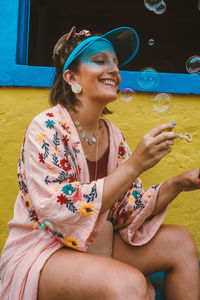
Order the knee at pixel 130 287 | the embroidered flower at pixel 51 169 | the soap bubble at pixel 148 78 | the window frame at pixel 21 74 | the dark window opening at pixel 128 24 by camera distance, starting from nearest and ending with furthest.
Result: the knee at pixel 130 287
the embroidered flower at pixel 51 169
the soap bubble at pixel 148 78
the window frame at pixel 21 74
the dark window opening at pixel 128 24

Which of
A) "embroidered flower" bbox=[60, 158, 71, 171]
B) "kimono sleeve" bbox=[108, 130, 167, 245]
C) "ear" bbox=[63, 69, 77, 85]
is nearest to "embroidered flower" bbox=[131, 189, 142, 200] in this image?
"kimono sleeve" bbox=[108, 130, 167, 245]

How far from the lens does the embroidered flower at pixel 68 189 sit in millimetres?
1320

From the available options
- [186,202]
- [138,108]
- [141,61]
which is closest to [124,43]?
[138,108]

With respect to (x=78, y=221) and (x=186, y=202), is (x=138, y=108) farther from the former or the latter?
(x=78, y=221)

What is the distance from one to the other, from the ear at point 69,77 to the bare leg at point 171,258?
0.86m

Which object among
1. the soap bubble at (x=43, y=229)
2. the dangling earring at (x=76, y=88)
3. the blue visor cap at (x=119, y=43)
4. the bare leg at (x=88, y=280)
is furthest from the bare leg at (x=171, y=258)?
the blue visor cap at (x=119, y=43)

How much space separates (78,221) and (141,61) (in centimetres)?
356

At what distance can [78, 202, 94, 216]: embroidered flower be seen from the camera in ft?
4.32

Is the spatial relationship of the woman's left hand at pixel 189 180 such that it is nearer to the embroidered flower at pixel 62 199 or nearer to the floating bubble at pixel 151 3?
the embroidered flower at pixel 62 199

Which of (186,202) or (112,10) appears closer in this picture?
(186,202)

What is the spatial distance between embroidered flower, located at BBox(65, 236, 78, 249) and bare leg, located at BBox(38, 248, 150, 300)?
34mm

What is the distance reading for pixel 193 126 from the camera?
2.40 m

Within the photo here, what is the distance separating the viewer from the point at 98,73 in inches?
64.2

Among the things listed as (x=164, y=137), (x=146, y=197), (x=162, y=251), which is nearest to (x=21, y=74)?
(x=146, y=197)
